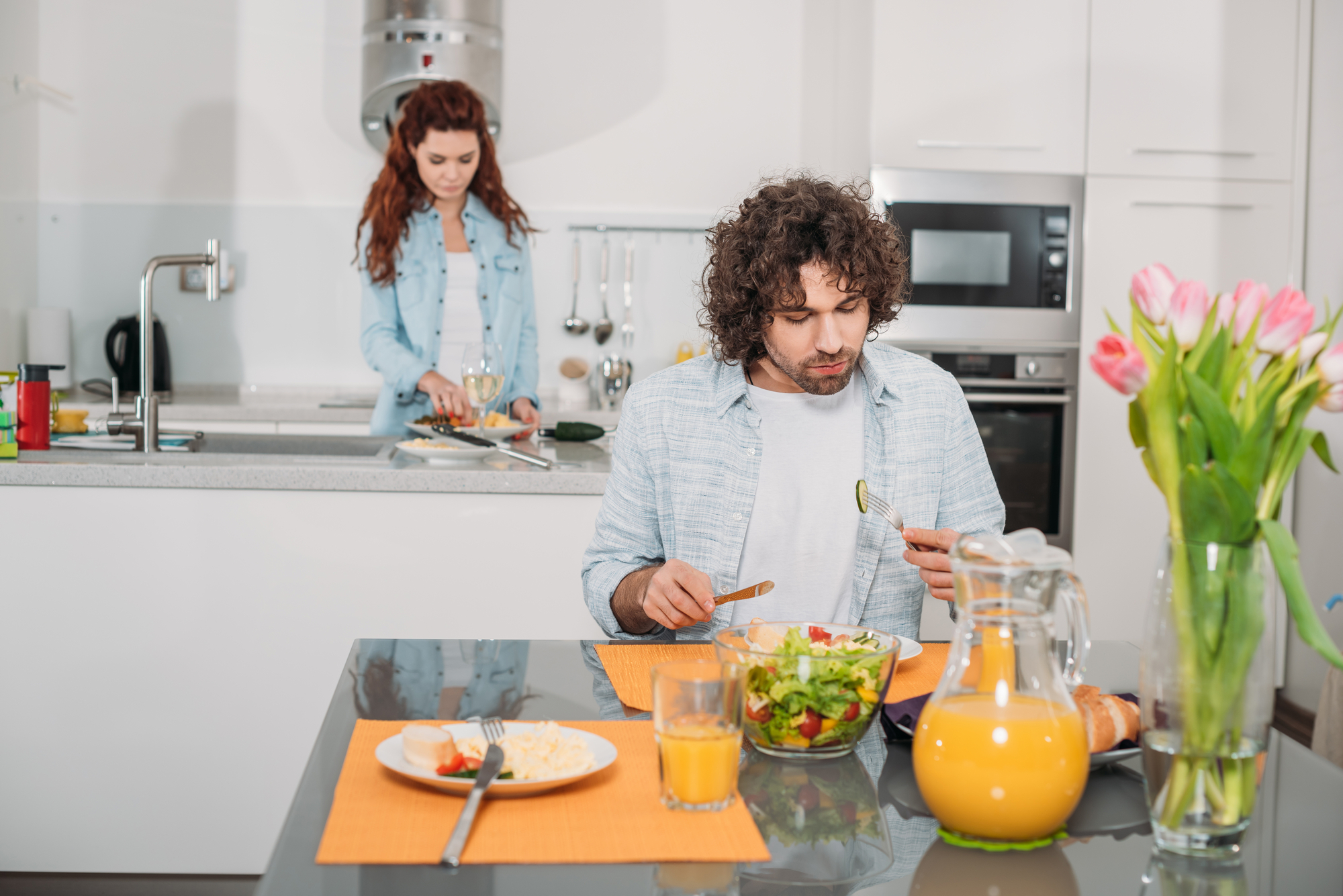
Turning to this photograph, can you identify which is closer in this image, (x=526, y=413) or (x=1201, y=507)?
(x=1201, y=507)

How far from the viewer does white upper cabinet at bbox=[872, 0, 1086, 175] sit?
301 cm

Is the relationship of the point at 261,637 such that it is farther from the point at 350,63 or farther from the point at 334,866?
the point at 350,63

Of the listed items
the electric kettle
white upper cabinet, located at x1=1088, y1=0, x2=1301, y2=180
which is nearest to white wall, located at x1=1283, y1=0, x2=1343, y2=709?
white upper cabinet, located at x1=1088, y1=0, x2=1301, y2=180

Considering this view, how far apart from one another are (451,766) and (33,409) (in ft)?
5.50

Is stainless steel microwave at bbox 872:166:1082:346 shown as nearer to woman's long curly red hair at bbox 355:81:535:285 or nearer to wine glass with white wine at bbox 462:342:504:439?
woman's long curly red hair at bbox 355:81:535:285

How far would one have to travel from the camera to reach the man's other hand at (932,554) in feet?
3.59

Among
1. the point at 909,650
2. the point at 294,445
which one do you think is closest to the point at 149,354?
the point at 294,445

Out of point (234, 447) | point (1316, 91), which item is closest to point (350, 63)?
point (234, 447)

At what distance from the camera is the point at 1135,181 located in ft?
10.1

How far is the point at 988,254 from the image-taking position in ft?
10.2

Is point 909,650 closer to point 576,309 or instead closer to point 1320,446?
point 1320,446

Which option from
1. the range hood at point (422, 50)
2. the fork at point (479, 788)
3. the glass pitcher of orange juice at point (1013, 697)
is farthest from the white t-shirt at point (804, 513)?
the range hood at point (422, 50)

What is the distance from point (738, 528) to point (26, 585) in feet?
4.03

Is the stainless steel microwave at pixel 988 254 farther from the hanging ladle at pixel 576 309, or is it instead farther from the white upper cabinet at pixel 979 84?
the hanging ladle at pixel 576 309
